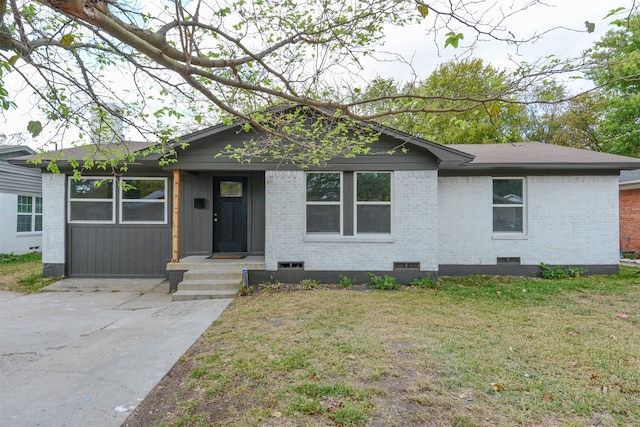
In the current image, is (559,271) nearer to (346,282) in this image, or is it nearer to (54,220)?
(346,282)

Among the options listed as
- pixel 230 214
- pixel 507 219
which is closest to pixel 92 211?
pixel 230 214

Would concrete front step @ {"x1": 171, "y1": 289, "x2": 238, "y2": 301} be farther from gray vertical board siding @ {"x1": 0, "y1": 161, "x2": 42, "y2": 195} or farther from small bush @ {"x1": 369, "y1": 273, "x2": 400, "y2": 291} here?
gray vertical board siding @ {"x1": 0, "y1": 161, "x2": 42, "y2": 195}

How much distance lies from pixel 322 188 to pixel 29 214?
13.1m

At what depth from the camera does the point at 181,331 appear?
459cm

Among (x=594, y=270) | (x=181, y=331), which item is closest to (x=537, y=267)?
(x=594, y=270)

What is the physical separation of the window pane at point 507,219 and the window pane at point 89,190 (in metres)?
9.99

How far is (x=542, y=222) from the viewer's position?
8.25m

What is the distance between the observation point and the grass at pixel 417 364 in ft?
8.38

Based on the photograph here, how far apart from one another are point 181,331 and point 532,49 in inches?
209

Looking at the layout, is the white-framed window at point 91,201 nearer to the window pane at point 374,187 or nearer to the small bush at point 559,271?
the window pane at point 374,187

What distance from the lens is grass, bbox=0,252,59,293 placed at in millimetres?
7561

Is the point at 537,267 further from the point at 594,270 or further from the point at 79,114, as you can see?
the point at 79,114

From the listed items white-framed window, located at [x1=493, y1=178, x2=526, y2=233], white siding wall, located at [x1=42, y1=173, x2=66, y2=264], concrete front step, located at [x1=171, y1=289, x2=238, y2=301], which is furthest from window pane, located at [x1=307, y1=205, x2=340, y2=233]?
white siding wall, located at [x1=42, y1=173, x2=66, y2=264]

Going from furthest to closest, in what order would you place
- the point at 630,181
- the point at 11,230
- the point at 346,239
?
the point at 11,230 → the point at 630,181 → the point at 346,239
